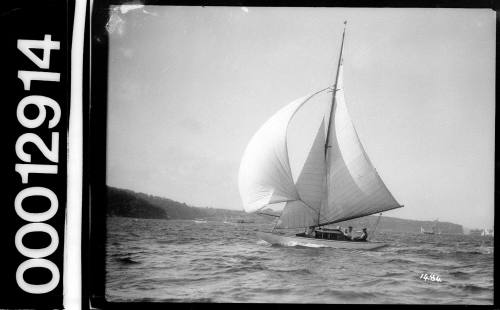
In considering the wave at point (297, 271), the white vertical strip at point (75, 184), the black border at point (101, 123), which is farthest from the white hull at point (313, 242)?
the white vertical strip at point (75, 184)

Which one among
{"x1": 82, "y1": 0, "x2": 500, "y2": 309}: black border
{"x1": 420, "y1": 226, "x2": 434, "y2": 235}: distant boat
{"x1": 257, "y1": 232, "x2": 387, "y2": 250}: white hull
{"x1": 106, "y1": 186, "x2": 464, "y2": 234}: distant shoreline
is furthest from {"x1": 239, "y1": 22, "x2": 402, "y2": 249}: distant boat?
{"x1": 82, "y1": 0, "x2": 500, "y2": 309}: black border

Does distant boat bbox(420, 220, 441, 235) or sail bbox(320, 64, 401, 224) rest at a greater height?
sail bbox(320, 64, 401, 224)

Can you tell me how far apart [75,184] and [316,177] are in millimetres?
2072

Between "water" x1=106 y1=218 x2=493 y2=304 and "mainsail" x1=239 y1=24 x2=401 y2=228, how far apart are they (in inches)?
14.8

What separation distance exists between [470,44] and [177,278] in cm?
305

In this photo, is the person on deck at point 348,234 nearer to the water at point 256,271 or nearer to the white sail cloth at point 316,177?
the white sail cloth at point 316,177

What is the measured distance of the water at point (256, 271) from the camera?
350 centimetres

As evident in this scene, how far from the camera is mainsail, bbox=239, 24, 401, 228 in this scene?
3.64 metres

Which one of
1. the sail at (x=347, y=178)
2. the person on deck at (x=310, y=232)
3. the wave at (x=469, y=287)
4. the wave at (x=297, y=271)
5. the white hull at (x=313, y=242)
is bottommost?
the wave at (x=469, y=287)

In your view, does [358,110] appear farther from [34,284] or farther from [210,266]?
[34,284]

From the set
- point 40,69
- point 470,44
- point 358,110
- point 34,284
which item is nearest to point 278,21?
point 358,110

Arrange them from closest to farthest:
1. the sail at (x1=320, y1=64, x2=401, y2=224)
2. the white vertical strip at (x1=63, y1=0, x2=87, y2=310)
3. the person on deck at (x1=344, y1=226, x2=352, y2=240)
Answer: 1. the white vertical strip at (x1=63, y1=0, x2=87, y2=310)
2. the sail at (x1=320, y1=64, x2=401, y2=224)
3. the person on deck at (x1=344, y1=226, x2=352, y2=240)

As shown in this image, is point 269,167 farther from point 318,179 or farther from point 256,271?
point 256,271

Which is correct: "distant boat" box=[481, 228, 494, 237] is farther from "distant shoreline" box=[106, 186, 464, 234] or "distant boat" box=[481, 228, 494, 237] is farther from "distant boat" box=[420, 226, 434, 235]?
"distant boat" box=[420, 226, 434, 235]
